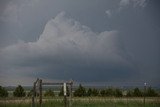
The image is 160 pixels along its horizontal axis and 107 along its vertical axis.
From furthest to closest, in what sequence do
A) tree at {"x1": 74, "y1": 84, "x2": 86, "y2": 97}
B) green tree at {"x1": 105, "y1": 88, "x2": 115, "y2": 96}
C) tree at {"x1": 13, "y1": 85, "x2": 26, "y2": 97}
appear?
1. green tree at {"x1": 105, "y1": 88, "x2": 115, "y2": 96}
2. tree at {"x1": 74, "y1": 84, "x2": 86, "y2": 97}
3. tree at {"x1": 13, "y1": 85, "x2": 26, "y2": 97}

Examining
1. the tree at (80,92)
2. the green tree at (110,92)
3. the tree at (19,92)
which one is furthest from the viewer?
the green tree at (110,92)

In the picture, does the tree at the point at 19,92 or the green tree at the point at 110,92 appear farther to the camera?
the green tree at the point at 110,92

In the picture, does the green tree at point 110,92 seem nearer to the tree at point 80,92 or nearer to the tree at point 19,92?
the tree at point 80,92

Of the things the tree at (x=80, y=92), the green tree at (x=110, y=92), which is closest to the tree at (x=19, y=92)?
the tree at (x=80, y=92)

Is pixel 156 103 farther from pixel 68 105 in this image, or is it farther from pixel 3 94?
pixel 3 94

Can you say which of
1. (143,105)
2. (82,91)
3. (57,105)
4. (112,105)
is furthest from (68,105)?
(82,91)

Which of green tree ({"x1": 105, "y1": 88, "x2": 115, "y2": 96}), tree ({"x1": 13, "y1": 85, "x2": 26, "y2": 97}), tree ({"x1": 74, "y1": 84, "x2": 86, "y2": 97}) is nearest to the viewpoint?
tree ({"x1": 13, "y1": 85, "x2": 26, "y2": 97})

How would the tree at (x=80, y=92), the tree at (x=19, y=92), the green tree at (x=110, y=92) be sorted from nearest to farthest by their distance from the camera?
the tree at (x=19, y=92)
the tree at (x=80, y=92)
the green tree at (x=110, y=92)

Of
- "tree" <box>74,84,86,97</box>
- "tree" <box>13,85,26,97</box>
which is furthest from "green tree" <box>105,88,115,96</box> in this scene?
"tree" <box>13,85,26,97</box>

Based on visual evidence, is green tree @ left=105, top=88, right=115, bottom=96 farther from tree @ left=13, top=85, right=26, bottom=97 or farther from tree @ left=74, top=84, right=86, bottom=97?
tree @ left=13, top=85, right=26, bottom=97

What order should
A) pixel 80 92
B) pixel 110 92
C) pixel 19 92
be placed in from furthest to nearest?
1. pixel 110 92
2. pixel 80 92
3. pixel 19 92

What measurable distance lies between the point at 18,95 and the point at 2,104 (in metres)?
7.51

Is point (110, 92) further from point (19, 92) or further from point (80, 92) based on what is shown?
point (19, 92)

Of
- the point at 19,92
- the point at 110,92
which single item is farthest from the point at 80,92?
the point at 19,92
